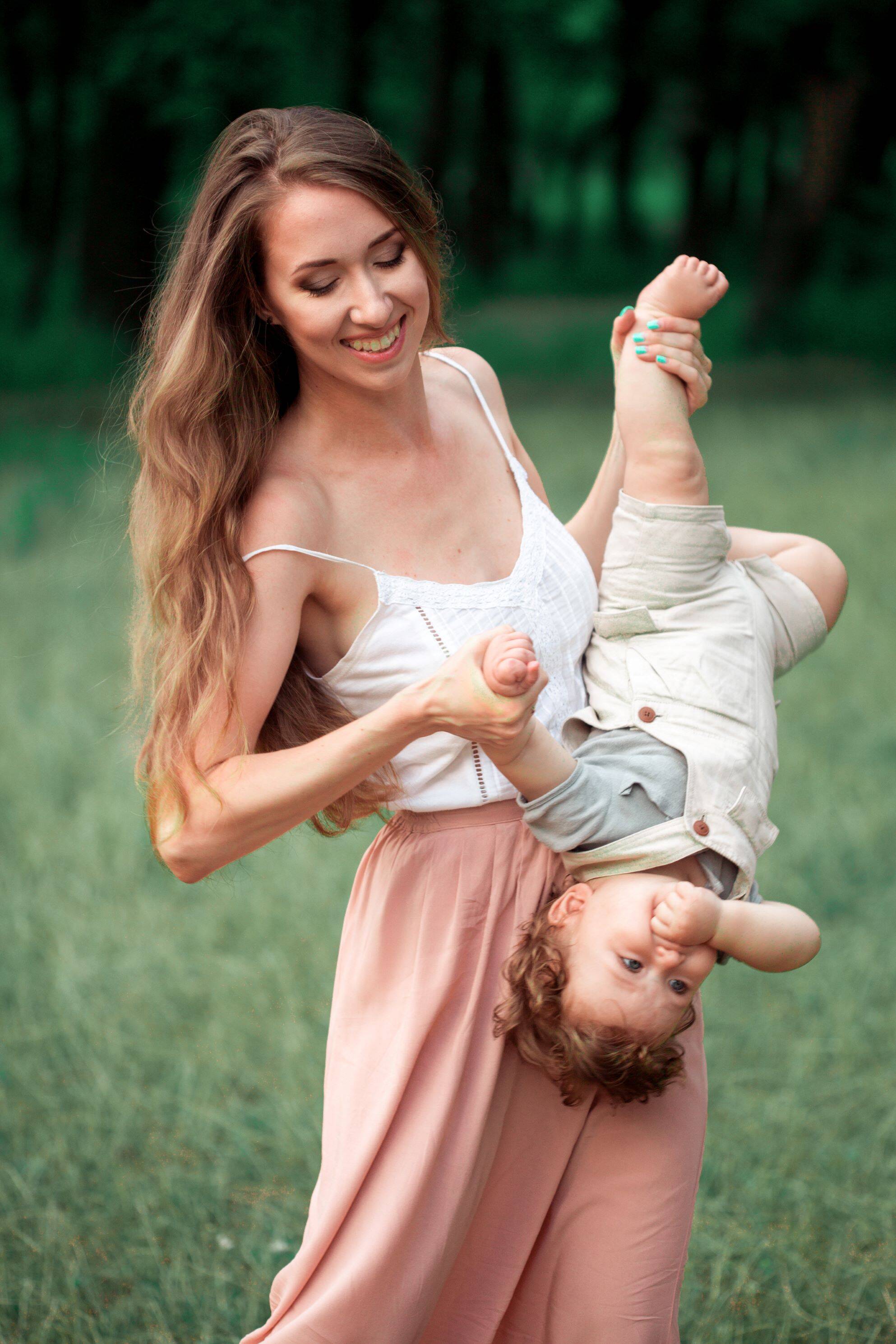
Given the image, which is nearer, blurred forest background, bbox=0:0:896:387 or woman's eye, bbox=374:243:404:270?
woman's eye, bbox=374:243:404:270

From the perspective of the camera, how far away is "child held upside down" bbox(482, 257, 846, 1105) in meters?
1.92

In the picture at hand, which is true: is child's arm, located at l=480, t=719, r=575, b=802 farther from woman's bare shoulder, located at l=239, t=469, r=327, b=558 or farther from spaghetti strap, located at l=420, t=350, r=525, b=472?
spaghetti strap, located at l=420, t=350, r=525, b=472

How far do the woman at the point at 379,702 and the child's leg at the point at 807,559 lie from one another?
33cm

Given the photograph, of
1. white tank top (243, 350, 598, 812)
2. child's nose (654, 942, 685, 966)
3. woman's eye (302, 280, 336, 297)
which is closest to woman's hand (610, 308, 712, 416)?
white tank top (243, 350, 598, 812)

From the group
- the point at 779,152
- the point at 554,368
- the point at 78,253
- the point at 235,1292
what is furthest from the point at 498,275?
the point at 235,1292

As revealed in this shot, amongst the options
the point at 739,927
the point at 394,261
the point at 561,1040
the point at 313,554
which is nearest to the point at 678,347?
the point at 394,261

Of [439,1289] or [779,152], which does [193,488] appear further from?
[779,152]

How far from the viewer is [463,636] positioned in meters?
1.96

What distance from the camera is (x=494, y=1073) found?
2.01 meters

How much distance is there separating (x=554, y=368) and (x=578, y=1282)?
13.7 metres

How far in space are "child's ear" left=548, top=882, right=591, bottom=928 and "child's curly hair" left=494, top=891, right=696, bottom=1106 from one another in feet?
0.04

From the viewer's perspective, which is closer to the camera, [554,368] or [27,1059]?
[27,1059]

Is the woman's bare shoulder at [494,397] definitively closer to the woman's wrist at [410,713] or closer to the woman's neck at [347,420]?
the woman's neck at [347,420]

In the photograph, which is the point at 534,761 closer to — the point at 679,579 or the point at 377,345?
the point at 679,579
